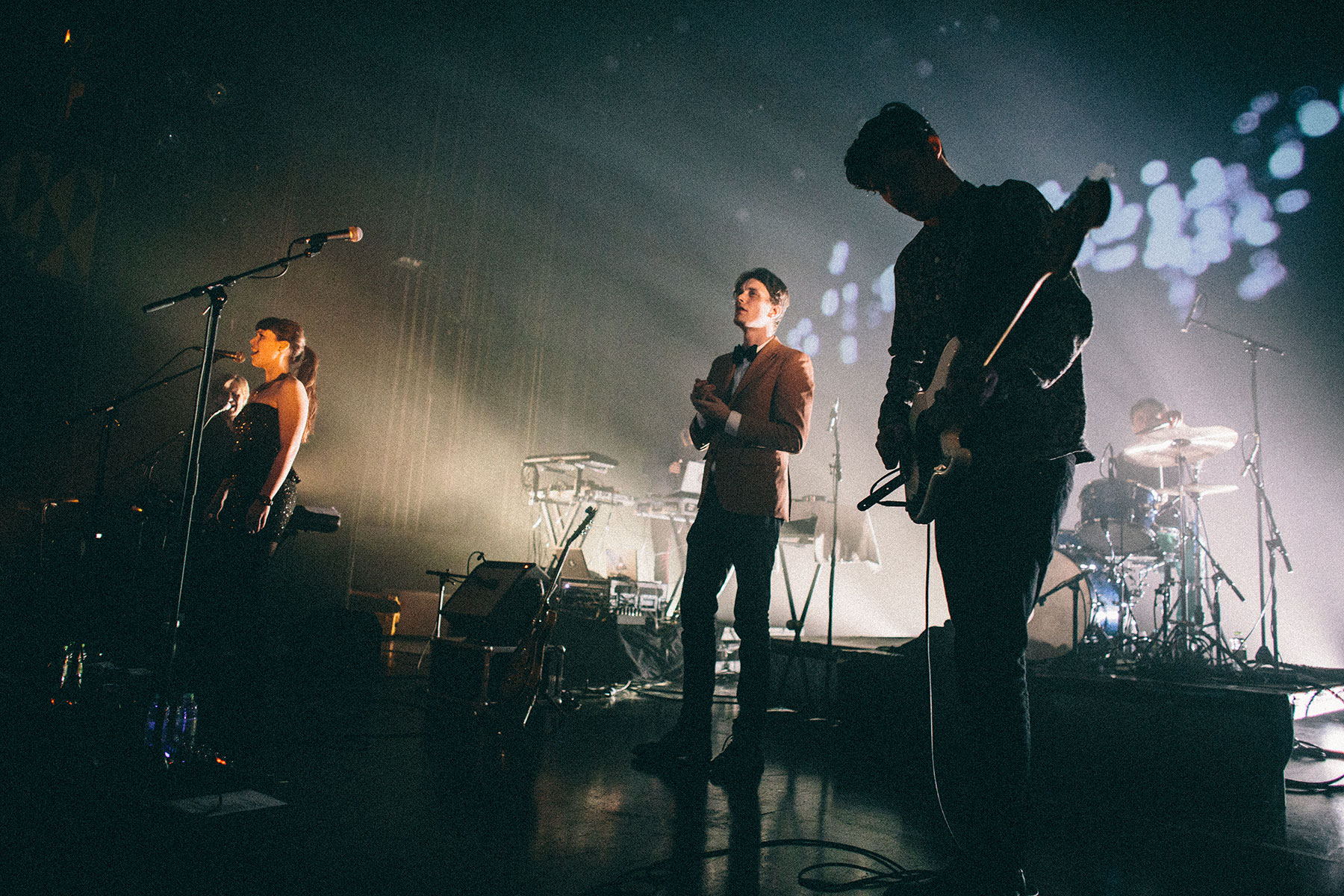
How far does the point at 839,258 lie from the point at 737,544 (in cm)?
757

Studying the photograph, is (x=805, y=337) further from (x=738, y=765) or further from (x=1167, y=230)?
(x=738, y=765)

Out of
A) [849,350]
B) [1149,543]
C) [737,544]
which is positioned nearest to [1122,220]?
[849,350]

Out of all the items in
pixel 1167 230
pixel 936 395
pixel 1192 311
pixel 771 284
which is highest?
pixel 1167 230

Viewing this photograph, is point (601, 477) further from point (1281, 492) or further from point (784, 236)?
point (1281, 492)

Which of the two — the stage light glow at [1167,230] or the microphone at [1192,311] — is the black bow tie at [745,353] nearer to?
the microphone at [1192,311]

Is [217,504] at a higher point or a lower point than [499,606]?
higher

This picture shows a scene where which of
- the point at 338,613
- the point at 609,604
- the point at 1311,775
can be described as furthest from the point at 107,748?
the point at 1311,775

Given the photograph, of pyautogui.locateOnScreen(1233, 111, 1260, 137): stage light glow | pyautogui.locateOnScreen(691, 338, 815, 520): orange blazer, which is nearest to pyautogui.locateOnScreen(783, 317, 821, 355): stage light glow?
pyautogui.locateOnScreen(1233, 111, 1260, 137): stage light glow

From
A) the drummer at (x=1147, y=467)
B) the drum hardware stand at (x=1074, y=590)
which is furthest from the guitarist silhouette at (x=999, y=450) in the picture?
the drummer at (x=1147, y=467)

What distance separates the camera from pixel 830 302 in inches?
373

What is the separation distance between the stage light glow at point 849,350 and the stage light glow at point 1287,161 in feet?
14.7

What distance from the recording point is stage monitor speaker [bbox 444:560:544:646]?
3.25 meters

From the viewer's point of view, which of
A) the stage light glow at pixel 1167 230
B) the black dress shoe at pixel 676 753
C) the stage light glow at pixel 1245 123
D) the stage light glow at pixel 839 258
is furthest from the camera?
the stage light glow at pixel 839 258

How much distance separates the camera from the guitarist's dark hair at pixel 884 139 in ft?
5.33
